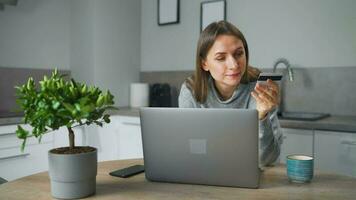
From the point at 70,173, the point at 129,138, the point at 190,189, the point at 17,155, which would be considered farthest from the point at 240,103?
the point at 17,155

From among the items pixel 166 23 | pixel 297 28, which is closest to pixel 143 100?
pixel 166 23

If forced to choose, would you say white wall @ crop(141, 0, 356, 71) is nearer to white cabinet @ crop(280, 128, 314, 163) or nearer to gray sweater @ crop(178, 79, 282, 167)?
white cabinet @ crop(280, 128, 314, 163)

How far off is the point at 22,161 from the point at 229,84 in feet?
4.97

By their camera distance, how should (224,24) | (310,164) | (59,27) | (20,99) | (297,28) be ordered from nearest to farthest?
(20,99) < (310,164) < (224,24) < (297,28) < (59,27)

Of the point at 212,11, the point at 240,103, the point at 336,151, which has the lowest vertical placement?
the point at 336,151

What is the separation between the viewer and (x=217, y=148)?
0.91m

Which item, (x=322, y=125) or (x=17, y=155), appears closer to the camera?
(x=322, y=125)

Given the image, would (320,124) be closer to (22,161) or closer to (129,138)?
(129,138)

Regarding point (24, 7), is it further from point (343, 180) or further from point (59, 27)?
point (343, 180)

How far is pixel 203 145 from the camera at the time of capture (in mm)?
919

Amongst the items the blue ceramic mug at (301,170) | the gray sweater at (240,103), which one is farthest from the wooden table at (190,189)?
the gray sweater at (240,103)

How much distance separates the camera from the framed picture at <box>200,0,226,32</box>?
9.22ft

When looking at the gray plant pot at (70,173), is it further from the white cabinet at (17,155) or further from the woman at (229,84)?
the white cabinet at (17,155)

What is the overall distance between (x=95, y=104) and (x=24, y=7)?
2.24 metres
